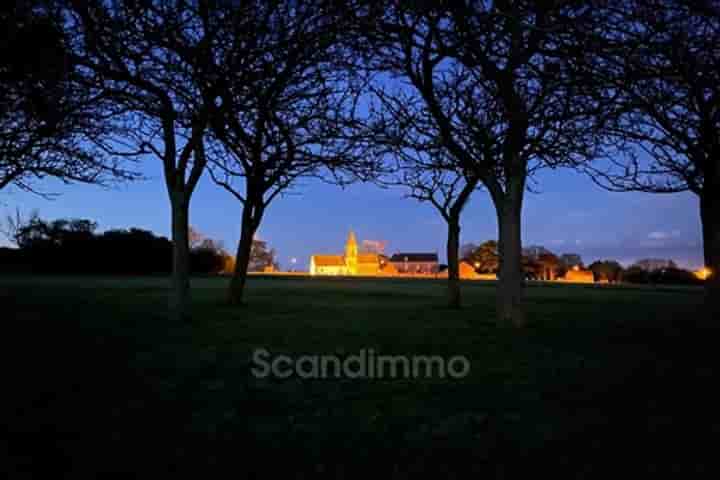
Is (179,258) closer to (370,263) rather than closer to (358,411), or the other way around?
Answer: (358,411)

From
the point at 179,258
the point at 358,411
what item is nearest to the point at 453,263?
the point at 179,258

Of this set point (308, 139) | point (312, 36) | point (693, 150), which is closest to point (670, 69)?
point (312, 36)

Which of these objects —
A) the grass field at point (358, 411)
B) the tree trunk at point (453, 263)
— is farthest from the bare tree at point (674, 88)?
the tree trunk at point (453, 263)

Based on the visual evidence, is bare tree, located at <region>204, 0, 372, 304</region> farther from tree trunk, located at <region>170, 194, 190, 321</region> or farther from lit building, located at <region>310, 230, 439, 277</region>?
lit building, located at <region>310, 230, 439, 277</region>

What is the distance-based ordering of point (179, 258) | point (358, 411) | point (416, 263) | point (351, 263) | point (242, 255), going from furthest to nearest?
point (351, 263) → point (416, 263) → point (242, 255) → point (179, 258) → point (358, 411)

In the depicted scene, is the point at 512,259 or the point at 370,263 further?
the point at 370,263

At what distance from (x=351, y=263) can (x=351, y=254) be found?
374cm

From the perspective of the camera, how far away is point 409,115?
40.8ft

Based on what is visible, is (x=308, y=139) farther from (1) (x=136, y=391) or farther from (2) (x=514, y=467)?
(2) (x=514, y=467)

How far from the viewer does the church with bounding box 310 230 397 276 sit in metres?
173

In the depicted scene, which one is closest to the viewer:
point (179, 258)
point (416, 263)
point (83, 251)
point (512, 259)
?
point (512, 259)

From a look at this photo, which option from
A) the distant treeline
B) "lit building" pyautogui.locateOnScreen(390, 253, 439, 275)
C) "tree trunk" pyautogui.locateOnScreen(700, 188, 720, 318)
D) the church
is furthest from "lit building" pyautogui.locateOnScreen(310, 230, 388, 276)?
"tree trunk" pyautogui.locateOnScreen(700, 188, 720, 318)

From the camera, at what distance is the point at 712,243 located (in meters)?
13.7

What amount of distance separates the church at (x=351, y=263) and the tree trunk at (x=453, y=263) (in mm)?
149668
